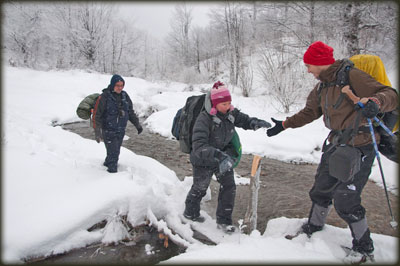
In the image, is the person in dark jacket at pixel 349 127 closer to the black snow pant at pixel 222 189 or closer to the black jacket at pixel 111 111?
the black snow pant at pixel 222 189

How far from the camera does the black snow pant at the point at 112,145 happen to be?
14.6 feet

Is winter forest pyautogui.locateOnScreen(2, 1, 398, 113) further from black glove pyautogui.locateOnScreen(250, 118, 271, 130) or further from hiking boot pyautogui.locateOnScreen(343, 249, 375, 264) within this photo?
hiking boot pyautogui.locateOnScreen(343, 249, 375, 264)

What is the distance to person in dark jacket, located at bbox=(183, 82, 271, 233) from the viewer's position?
2.78 metres

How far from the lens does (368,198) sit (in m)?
4.52

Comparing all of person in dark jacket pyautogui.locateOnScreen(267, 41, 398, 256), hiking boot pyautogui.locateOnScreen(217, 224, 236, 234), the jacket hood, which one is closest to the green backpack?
hiking boot pyautogui.locateOnScreen(217, 224, 236, 234)

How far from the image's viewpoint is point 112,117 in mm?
4379

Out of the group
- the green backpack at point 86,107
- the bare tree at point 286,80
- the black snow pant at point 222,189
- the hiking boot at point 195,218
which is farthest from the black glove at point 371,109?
the bare tree at point 286,80

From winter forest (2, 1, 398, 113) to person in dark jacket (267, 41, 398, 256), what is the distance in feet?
28.7

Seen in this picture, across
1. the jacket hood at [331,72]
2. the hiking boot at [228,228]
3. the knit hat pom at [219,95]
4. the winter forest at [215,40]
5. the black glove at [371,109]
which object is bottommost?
the hiking boot at [228,228]

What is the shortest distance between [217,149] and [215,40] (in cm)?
3191

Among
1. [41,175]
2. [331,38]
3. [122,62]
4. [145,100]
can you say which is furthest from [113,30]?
[41,175]

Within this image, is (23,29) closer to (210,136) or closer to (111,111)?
(111,111)

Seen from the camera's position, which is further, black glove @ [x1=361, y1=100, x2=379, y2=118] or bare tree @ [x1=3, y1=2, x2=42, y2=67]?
bare tree @ [x1=3, y1=2, x2=42, y2=67]

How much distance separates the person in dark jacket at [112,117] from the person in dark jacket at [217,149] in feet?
6.17
